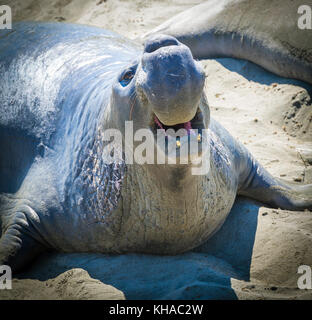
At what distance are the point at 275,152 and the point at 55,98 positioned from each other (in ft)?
6.84

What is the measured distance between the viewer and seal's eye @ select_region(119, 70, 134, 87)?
7.03ft

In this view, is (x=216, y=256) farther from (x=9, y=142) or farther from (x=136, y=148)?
(x=9, y=142)

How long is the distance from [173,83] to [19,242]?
1.78 metres

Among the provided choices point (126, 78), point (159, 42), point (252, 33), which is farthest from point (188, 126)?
point (252, 33)

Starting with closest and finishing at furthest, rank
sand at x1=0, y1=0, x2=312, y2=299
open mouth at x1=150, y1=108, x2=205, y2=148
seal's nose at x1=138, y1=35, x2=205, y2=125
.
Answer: seal's nose at x1=138, y1=35, x2=205, y2=125
open mouth at x1=150, y1=108, x2=205, y2=148
sand at x1=0, y1=0, x2=312, y2=299

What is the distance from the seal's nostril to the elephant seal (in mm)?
3422

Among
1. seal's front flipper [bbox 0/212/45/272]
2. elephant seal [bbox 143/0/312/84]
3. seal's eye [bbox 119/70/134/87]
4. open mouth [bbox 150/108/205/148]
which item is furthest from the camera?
elephant seal [bbox 143/0/312/84]

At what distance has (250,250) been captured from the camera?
2.79 metres

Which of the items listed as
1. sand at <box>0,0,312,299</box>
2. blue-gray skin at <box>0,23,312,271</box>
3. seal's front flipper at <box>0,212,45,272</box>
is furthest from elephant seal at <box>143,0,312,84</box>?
seal's front flipper at <box>0,212,45,272</box>

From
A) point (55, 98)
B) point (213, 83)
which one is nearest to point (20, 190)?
point (55, 98)

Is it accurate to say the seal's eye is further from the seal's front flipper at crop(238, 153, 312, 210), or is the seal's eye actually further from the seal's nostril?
the seal's front flipper at crop(238, 153, 312, 210)

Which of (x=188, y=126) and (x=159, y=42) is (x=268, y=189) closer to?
(x=188, y=126)

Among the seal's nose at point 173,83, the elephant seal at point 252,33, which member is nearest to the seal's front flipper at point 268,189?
the seal's nose at point 173,83
